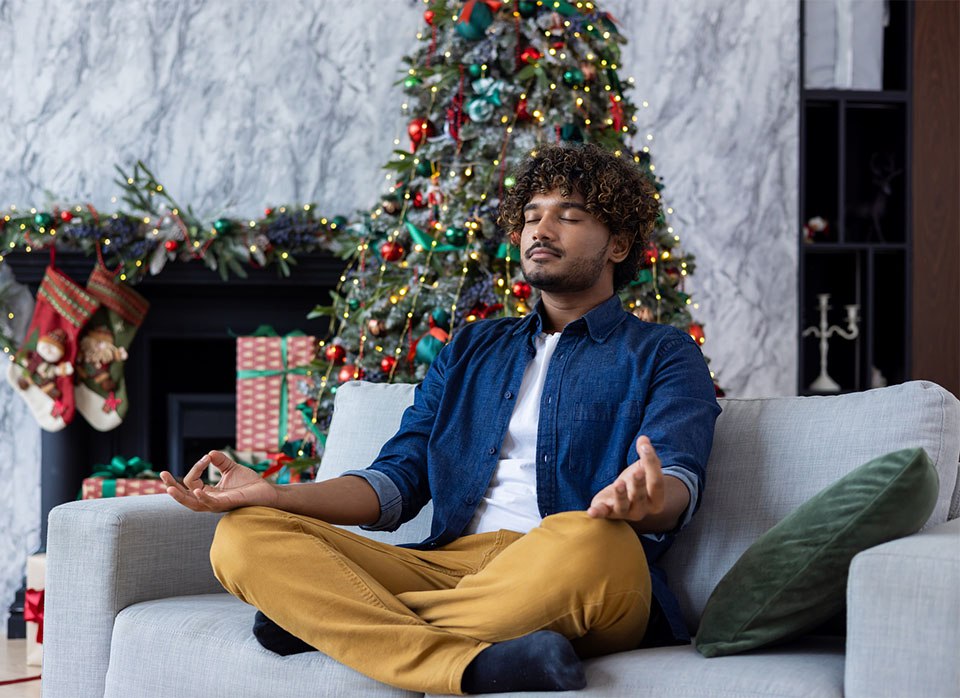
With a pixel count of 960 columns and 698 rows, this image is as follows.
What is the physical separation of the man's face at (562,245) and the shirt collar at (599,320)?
0.18 feet

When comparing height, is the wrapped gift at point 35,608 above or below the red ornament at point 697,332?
below

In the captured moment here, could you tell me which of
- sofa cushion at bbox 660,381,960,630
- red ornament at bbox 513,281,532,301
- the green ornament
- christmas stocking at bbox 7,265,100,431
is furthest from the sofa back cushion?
christmas stocking at bbox 7,265,100,431

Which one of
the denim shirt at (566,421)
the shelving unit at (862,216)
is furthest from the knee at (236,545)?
the shelving unit at (862,216)

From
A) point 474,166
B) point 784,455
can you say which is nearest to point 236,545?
point 784,455

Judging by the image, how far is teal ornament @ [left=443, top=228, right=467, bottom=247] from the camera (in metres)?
2.53

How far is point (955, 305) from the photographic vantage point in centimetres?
363

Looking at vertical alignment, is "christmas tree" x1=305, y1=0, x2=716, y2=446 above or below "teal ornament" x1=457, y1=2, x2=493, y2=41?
below

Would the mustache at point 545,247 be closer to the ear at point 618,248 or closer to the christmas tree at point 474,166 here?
the ear at point 618,248

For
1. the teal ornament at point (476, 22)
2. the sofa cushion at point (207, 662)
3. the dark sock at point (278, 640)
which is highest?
the teal ornament at point (476, 22)

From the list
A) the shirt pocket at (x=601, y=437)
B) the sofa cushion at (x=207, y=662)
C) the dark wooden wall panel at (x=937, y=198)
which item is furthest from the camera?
the dark wooden wall panel at (x=937, y=198)

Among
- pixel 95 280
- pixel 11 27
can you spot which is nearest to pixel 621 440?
pixel 95 280

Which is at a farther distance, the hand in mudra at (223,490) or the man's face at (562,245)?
the man's face at (562,245)

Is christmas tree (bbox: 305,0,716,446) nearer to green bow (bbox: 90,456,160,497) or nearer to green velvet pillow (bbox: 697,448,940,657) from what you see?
green bow (bbox: 90,456,160,497)

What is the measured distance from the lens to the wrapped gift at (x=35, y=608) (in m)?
2.79
